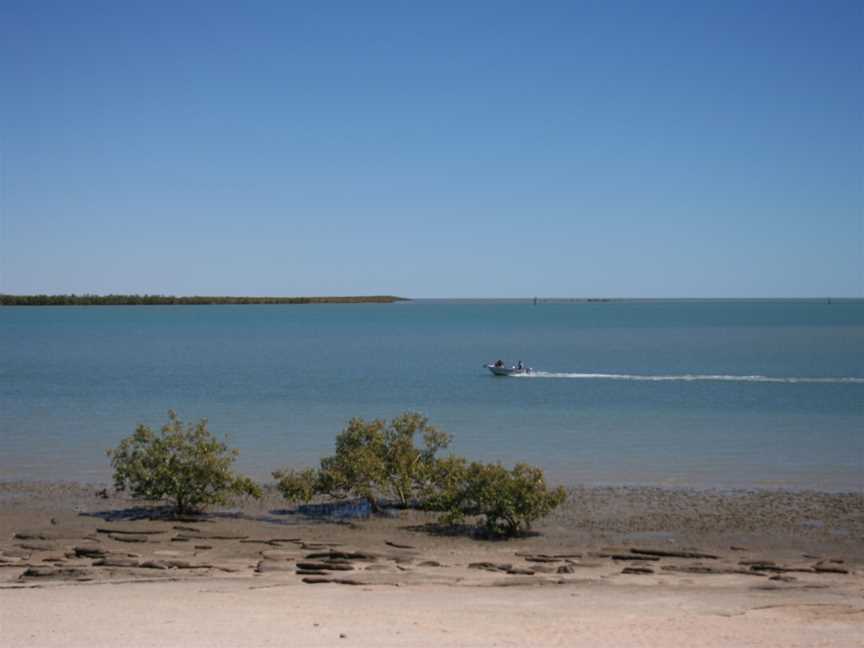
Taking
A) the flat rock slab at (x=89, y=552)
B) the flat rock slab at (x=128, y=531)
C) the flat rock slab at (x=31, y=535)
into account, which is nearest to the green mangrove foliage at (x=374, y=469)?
the flat rock slab at (x=128, y=531)

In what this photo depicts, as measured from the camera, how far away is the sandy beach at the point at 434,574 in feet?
38.5

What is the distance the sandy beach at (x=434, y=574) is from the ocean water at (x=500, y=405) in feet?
14.2

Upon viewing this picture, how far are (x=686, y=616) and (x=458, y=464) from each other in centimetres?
977

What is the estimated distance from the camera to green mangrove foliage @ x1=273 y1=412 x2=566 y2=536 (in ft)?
65.1

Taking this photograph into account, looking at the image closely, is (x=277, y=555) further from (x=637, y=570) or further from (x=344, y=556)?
(x=637, y=570)

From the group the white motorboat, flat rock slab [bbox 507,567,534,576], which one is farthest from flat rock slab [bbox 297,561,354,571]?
the white motorboat

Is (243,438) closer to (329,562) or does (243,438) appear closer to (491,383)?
(329,562)

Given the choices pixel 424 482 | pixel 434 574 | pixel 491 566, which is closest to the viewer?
pixel 434 574

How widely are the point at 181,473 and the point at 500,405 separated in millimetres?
25312

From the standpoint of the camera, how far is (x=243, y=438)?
3362 cm

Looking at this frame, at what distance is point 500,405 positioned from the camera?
45.0m

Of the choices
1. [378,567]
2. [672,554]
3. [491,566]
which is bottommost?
[378,567]

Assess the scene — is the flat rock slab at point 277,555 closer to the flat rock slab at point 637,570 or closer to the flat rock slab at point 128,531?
the flat rock slab at point 128,531

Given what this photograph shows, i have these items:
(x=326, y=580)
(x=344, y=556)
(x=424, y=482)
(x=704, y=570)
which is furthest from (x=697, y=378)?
(x=326, y=580)
